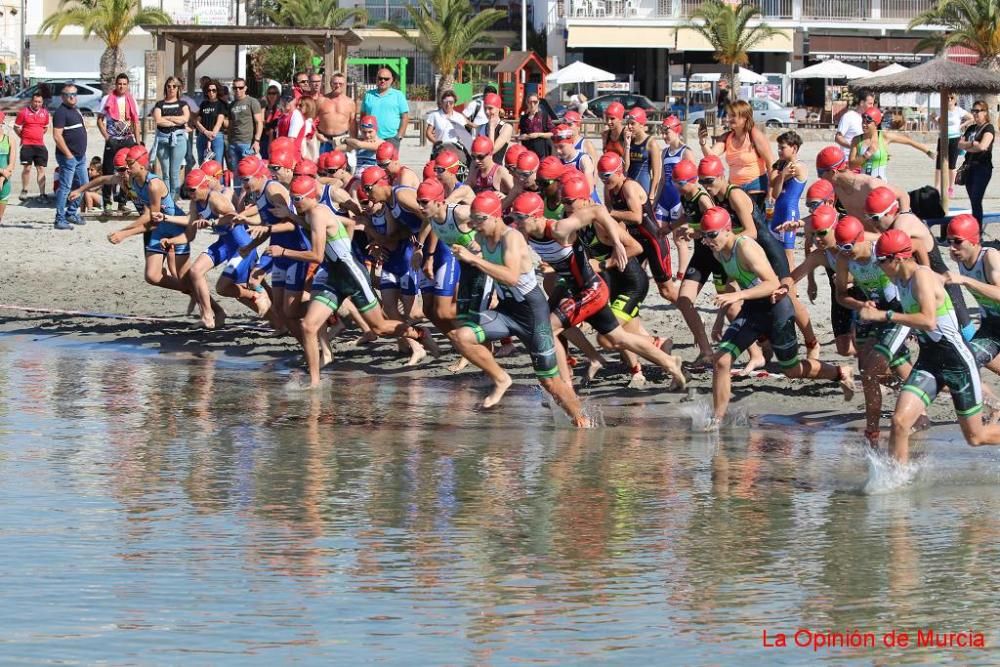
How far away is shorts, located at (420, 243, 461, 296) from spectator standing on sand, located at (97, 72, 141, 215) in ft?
29.7

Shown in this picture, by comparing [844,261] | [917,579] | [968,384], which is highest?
[844,261]

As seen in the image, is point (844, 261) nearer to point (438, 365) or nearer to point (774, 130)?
point (438, 365)

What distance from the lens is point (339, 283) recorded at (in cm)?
1166

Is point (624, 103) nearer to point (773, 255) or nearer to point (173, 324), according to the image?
point (173, 324)

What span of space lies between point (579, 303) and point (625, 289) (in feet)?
2.20

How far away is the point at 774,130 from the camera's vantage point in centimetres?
4325

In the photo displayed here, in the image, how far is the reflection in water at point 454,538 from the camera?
6.30 meters

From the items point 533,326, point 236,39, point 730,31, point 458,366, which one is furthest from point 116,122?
point 730,31

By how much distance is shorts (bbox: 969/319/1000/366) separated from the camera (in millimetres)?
9453

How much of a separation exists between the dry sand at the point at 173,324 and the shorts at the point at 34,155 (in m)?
1.40

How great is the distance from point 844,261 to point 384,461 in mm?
3017

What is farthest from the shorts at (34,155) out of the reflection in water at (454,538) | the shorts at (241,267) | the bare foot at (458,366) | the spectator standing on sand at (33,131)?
the reflection in water at (454,538)

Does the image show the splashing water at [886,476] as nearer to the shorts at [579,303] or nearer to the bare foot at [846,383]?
the bare foot at [846,383]

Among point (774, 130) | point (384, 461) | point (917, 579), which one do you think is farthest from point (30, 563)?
point (774, 130)
